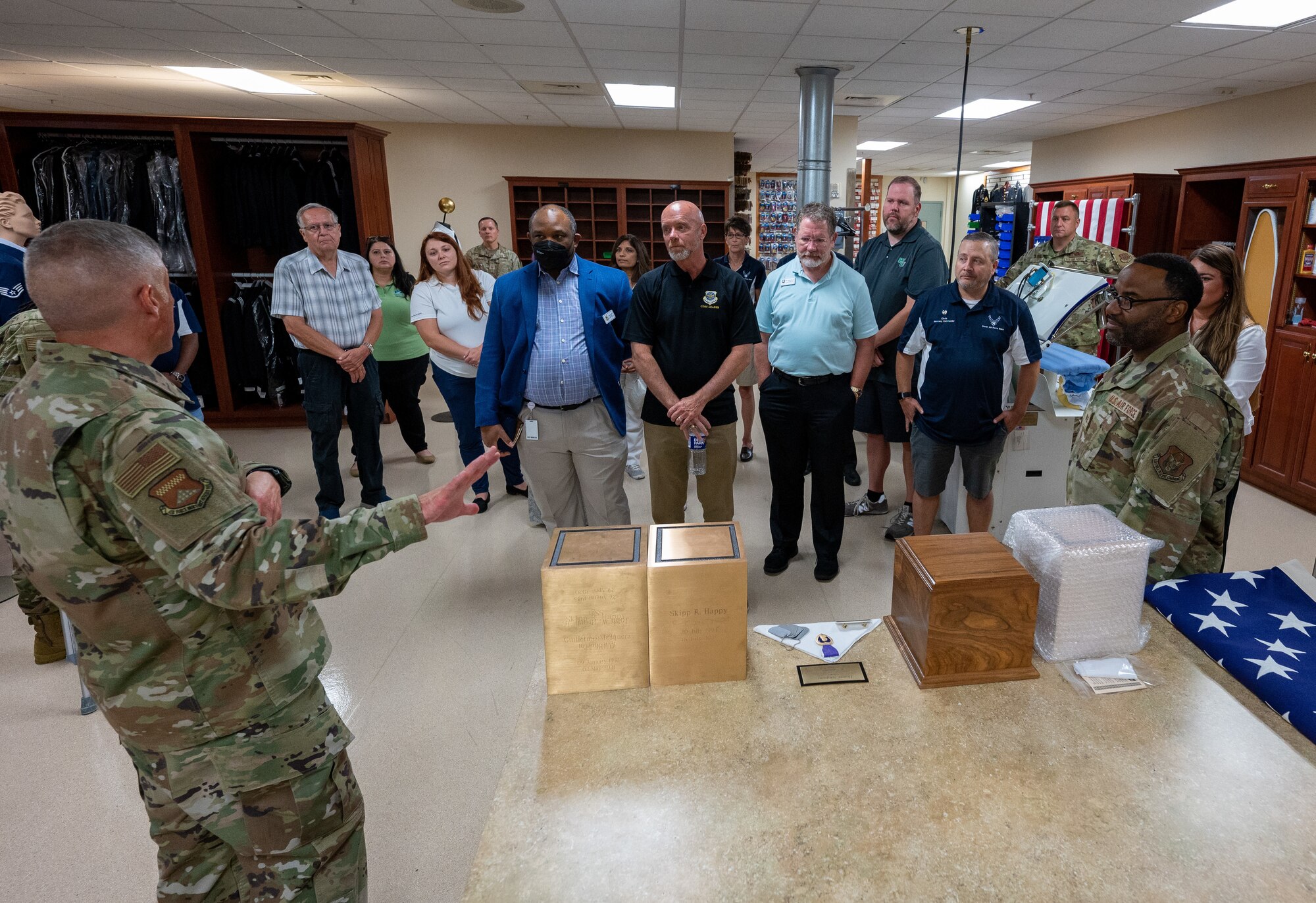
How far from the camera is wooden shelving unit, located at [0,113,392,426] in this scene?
546 cm

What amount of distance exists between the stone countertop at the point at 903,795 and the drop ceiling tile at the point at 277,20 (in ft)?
14.5

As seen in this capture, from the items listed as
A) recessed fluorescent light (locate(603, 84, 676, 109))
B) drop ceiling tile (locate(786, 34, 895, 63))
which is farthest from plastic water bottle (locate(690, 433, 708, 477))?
recessed fluorescent light (locate(603, 84, 676, 109))

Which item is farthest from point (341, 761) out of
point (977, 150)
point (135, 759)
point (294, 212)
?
point (977, 150)

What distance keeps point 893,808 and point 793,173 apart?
43.5 feet

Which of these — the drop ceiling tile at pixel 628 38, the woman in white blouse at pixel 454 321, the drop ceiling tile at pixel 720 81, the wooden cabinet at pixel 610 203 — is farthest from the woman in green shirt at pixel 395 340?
the wooden cabinet at pixel 610 203

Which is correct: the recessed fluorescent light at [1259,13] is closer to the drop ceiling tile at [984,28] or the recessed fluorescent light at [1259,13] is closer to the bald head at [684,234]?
the drop ceiling tile at [984,28]

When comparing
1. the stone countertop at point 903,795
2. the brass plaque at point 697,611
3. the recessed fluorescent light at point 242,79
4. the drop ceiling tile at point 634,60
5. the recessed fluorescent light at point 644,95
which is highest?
the recessed fluorescent light at point 242,79

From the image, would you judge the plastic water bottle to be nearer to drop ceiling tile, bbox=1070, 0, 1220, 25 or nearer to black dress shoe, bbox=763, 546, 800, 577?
black dress shoe, bbox=763, 546, 800, 577

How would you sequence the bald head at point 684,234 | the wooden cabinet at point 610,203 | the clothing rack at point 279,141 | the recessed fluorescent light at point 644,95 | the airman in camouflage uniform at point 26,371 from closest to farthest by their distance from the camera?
the airman in camouflage uniform at point 26,371 → the bald head at point 684,234 → the clothing rack at point 279,141 → the recessed fluorescent light at point 644,95 → the wooden cabinet at point 610,203

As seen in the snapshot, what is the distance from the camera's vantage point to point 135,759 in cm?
123

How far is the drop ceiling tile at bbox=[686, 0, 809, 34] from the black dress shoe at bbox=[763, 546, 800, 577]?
285cm

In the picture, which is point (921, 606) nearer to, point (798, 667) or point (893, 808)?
point (798, 667)

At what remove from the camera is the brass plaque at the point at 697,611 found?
1.32 meters

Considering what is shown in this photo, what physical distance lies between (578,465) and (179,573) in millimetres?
1881
